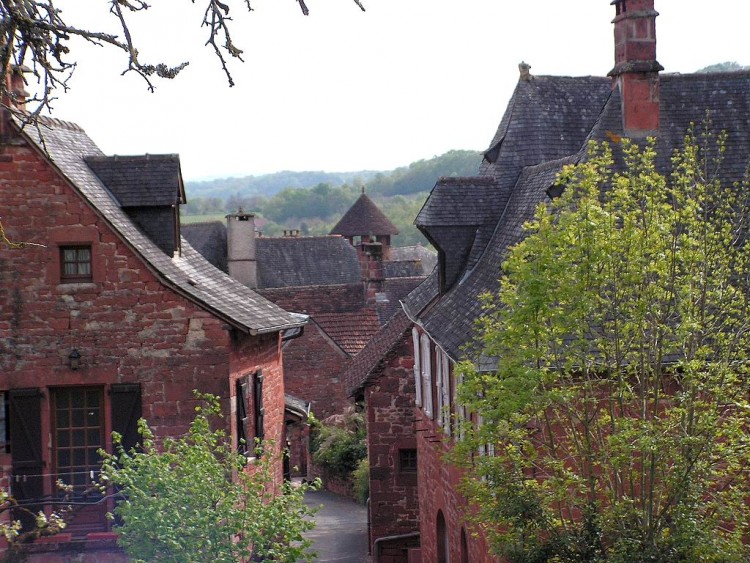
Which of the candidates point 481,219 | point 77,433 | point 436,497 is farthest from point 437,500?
point 77,433

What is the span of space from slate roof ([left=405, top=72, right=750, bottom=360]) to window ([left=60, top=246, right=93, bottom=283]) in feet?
16.6

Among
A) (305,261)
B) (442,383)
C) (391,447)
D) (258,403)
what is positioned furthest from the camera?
(305,261)

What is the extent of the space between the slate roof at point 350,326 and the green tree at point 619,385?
28311 mm

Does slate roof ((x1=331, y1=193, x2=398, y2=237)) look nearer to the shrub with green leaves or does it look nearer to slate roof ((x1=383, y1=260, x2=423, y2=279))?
slate roof ((x1=383, y1=260, x2=423, y2=279))

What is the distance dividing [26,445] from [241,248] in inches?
1294

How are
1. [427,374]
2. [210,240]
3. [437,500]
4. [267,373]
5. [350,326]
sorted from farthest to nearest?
[210,240], [350,326], [267,373], [427,374], [437,500]

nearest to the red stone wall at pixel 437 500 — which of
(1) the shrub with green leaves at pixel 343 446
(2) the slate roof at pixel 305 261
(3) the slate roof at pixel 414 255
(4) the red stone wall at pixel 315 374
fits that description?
(1) the shrub with green leaves at pixel 343 446

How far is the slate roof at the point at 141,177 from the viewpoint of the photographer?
1884 cm

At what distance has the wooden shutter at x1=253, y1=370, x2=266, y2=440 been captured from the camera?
19.7 meters

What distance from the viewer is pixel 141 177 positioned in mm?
19031

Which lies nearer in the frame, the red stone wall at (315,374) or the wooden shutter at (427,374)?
the wooden shutter at (427,374)

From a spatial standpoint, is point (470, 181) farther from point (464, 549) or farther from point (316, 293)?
point (316, 293)

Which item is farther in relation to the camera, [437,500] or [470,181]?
[470,181]

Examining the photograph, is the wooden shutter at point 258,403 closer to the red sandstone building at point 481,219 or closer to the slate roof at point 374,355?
the red sandstone building at point 481,219
